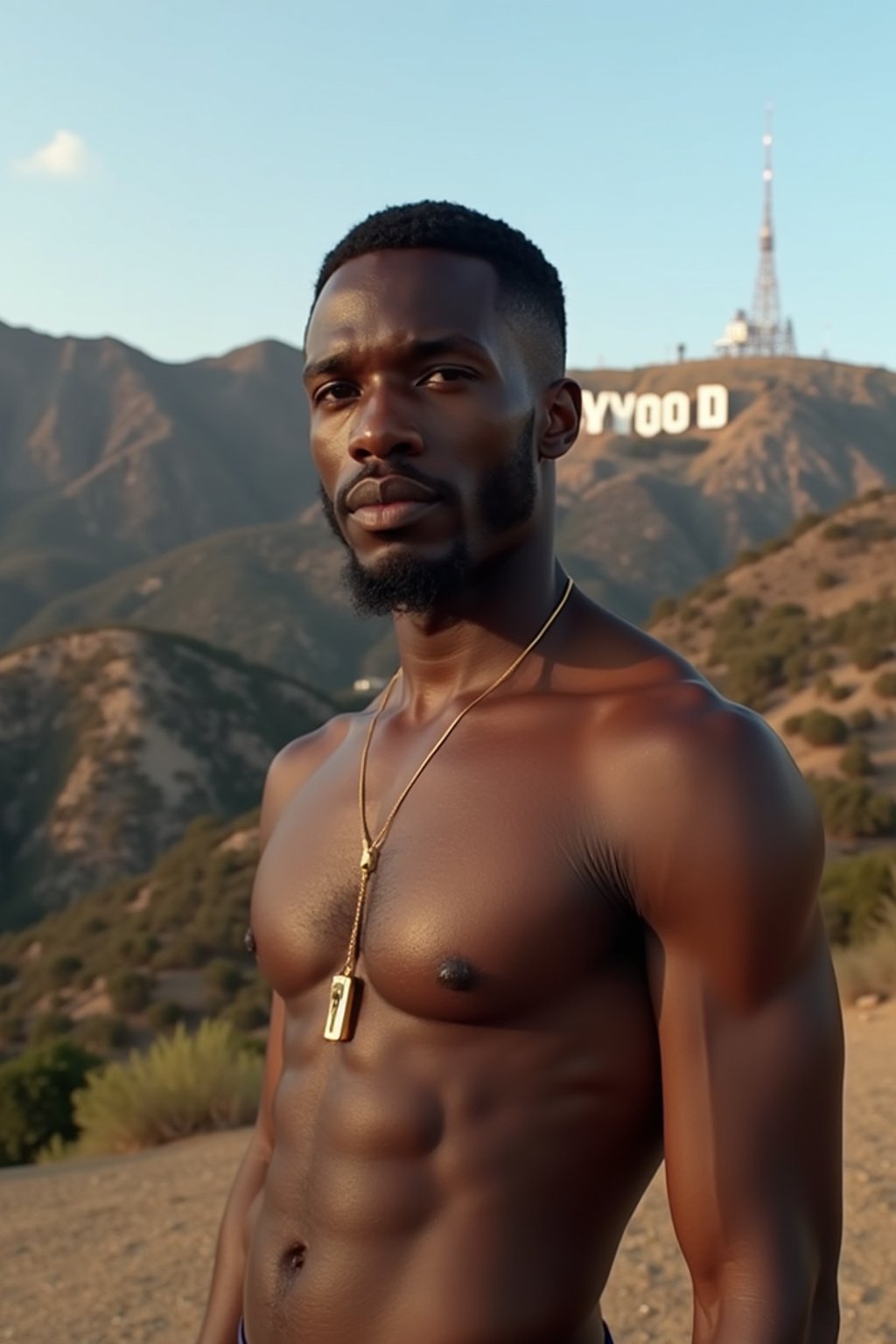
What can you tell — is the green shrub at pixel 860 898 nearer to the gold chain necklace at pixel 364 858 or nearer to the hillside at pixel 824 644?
the hillside at pixel 824 644

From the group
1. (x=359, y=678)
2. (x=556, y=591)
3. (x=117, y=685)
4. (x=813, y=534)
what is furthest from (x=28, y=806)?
(x=556, y=591)

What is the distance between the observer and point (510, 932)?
6.18ft

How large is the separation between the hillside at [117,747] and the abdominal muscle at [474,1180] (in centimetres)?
3789

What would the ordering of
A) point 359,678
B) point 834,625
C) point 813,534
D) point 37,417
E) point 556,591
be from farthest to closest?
point 37,417, point 359,678, point 813,534, point 834,625, point 556,591

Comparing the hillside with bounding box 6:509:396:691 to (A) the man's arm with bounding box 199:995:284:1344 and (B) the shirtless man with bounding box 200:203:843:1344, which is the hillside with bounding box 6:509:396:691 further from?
(B) the shirtless man with bounding box 200:203:843:1344

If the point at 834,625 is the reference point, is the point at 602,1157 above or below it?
below

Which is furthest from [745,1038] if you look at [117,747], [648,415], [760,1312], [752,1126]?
[648,415]

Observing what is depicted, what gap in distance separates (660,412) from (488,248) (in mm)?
116975

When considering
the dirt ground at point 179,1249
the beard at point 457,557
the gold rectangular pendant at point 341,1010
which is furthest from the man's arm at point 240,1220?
the dirt ground at point 179,1249

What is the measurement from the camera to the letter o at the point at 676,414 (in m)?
114

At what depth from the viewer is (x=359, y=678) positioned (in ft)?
247

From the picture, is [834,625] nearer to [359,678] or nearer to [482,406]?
[482,406]

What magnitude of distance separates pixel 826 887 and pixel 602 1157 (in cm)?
1294

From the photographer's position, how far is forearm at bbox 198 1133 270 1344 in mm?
2352
